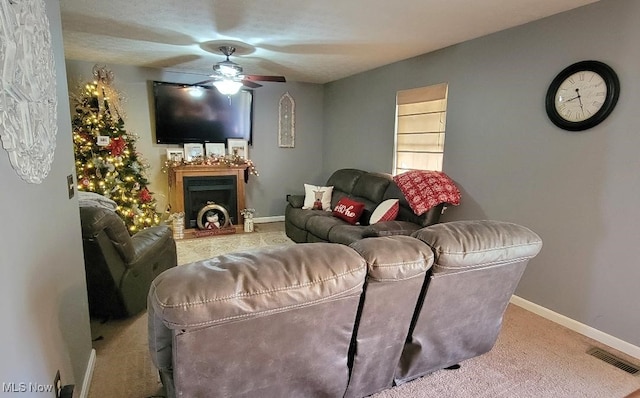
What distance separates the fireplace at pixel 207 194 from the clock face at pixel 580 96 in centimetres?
431

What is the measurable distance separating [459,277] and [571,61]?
2185 millimetres

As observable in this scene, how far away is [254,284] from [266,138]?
5.09 meters

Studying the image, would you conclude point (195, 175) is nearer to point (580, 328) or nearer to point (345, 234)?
point (345, 234)

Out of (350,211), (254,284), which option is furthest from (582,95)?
(254,284)

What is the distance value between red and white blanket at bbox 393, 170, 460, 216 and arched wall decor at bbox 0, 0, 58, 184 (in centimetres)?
303

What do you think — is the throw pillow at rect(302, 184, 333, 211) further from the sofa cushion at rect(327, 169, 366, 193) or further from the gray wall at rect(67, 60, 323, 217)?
the gray wall at rect(67, 60, 323, 217)

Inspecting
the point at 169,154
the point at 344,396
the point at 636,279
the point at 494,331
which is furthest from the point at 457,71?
the point at 169,154

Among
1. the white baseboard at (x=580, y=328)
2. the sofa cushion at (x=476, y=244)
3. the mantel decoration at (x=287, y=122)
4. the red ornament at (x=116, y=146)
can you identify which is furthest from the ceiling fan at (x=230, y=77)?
the white baseboard at (x=580, y=328)

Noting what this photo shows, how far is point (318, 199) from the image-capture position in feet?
16.5

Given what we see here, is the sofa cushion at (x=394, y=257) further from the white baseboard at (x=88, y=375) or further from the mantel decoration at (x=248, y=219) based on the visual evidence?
the mantel decoration at (x=248, y=219)

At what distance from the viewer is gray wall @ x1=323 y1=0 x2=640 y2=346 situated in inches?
95.9

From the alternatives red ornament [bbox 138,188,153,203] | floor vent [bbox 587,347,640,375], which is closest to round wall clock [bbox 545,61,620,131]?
floor vent [bbox 587,347,640,375]

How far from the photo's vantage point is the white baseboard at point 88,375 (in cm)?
191

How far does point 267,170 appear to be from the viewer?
6121 mm
